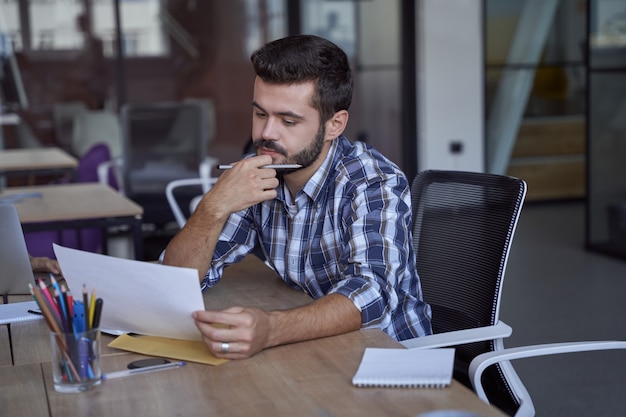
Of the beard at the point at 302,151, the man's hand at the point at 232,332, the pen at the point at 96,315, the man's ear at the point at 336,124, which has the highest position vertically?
the man's ear at the point at 336,124

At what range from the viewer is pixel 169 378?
154 centimetres

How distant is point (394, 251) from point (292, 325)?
360mm


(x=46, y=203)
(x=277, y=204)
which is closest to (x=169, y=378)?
(x=277, y=204)

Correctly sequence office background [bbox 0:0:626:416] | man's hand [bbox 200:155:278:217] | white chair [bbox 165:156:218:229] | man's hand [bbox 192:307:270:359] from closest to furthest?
man's hand [bbox 192:307:270:359]
man's hand [bbox 200:155:278:217]
white chair [bbox 165:156:218:229]
office background [bbox 0:0:626:416]

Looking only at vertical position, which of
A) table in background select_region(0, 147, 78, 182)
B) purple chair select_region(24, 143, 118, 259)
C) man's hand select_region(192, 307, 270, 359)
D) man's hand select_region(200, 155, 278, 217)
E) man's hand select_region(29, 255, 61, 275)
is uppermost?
man's hand select_region(200, 155, 278, 217)

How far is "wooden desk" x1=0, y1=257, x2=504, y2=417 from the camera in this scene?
4.49 feet

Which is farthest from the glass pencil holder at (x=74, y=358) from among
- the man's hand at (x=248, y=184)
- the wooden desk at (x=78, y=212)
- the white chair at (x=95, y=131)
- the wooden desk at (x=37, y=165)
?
the white chair at (x=95, y=131)

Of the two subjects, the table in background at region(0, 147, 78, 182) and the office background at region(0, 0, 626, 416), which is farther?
the office background at region(0, 0, 626, 416)

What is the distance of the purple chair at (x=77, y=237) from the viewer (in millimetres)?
4031

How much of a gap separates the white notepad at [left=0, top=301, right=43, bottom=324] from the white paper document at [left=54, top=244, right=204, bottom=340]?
9.2 inches

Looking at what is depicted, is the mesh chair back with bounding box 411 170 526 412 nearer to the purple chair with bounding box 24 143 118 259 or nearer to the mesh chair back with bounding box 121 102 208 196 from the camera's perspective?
the purple chair with bounding box 24 143 118 259

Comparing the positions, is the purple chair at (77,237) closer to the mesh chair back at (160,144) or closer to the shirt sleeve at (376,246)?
the mesh chair back at (160,144)

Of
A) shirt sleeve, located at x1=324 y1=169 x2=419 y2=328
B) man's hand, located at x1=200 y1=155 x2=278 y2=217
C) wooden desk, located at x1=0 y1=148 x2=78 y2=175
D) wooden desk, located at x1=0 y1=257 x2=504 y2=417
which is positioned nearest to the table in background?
wooden desk, located at x1=0 y1=148 x2=78 y2=175

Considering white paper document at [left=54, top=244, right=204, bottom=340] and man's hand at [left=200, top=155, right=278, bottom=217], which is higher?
man's hand at [left=200, top=155, right=278, bottom=217]
